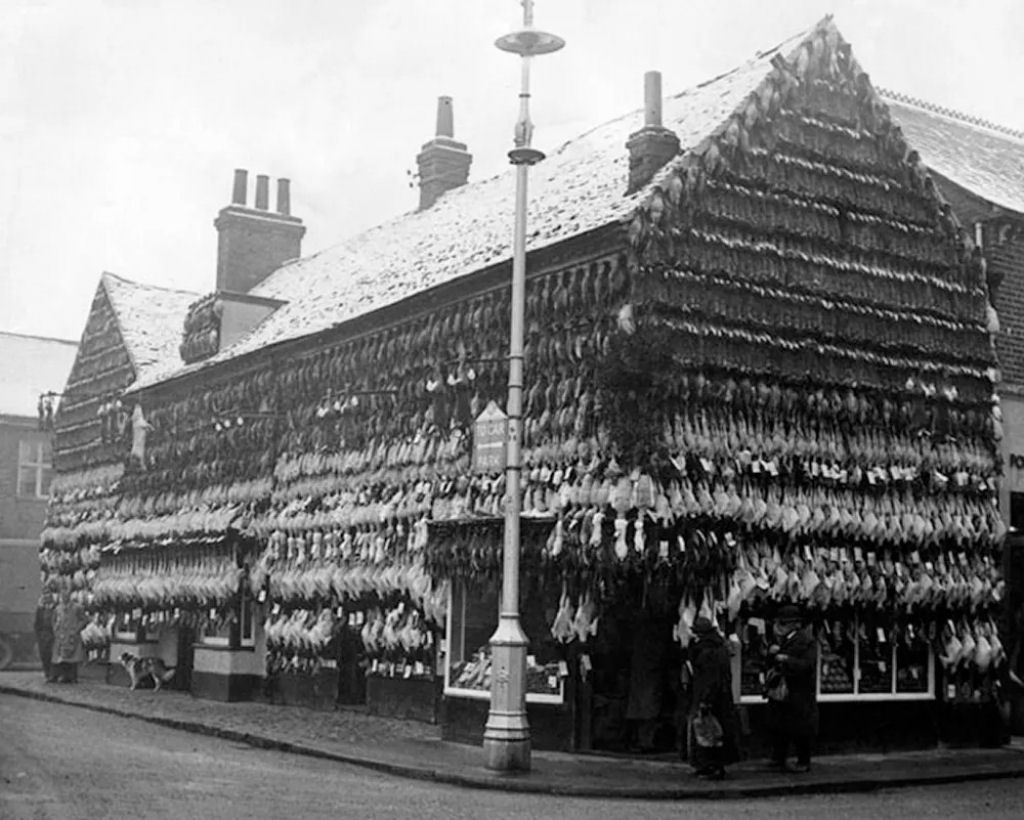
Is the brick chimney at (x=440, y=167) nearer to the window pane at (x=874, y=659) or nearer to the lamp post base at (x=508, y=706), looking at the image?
the window pane at (x=874, y=659)

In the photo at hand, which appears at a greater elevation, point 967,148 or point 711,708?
point 967,148

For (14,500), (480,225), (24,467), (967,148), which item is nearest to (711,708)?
(480,225)

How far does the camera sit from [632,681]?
58.7ft

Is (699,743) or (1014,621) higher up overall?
(1014,621)

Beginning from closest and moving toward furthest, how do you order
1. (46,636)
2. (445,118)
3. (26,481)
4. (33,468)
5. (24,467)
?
(46,636) < (445,118) < (26,481) < (24,467) < (33,468)

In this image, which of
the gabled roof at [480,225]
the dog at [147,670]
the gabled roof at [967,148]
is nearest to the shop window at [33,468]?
the gabled roof at [480,225]

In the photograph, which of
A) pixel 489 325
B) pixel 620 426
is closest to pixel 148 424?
pixel 489 325

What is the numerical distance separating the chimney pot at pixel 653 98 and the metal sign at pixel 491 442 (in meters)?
4.50

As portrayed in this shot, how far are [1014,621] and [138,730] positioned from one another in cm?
1219

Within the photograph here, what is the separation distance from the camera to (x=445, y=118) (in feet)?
108

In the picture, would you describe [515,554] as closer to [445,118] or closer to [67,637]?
[67,637]

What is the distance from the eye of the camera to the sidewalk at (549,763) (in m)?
15.2

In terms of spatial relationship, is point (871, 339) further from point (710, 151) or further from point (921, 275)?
point (710, 151)

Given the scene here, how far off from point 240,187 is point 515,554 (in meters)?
22.1
